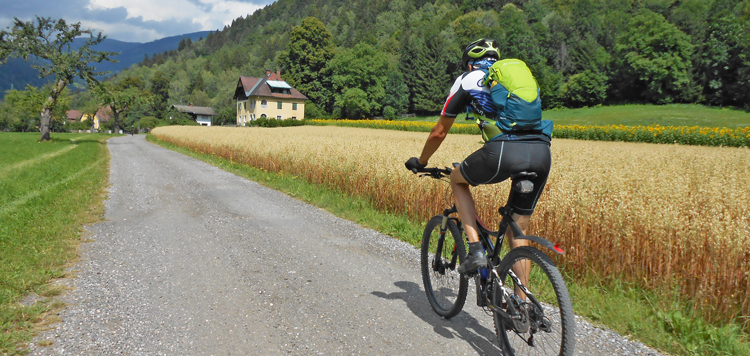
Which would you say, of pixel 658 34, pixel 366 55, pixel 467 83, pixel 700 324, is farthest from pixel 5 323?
pixel 366 55

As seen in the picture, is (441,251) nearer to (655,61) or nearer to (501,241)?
(501,241)

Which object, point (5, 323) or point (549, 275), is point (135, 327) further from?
point (549, 275)

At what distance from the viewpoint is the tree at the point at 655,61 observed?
6203 cm

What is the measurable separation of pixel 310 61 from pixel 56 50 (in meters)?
57.9

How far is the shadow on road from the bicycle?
0.12m

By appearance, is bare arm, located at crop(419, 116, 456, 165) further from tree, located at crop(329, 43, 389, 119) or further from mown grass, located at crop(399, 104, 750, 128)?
tree, located at crop(329, 43, 389, 119)

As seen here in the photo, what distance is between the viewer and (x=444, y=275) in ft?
13.9

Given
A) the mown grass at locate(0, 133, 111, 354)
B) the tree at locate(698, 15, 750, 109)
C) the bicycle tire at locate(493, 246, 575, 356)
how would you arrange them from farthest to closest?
the tree at locate(698, 15, 750, 109)
the mown grass at locate(0, 133, 111, 354)
the bicycle tire at locate(493, 246, 575, 356)

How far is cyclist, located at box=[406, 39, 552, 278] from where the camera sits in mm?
3012

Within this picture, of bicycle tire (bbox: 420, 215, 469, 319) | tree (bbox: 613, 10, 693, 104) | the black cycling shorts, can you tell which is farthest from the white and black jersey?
tree (bbox: 613, 10, 693, 104)

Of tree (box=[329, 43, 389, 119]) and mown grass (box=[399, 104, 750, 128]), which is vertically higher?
tree (box=[329, 43, 389, 119])

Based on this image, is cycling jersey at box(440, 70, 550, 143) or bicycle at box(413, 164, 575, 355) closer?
bicycle at box(413, 164, 575, 355)

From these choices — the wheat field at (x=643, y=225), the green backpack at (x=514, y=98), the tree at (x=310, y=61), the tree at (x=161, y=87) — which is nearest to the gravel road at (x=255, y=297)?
the wheat field at (x=643, y=225)

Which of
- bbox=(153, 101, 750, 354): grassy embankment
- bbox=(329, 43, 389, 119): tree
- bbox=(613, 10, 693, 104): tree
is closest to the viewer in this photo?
bbox=(153, 101, 750, 354): grassy embankment
